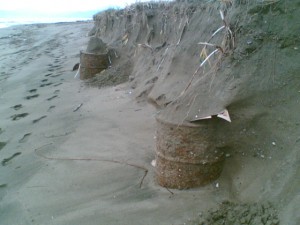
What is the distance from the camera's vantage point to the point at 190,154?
9.10ft

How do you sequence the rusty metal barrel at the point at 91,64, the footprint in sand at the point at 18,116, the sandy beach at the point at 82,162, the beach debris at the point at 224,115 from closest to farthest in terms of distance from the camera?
1. the beach debris at the point at 224,115
2. the sandy beach at the point at 82,162
3. the footprint in sand at the point at 18,116
4. the rusty metal barrel at the point at 91,64

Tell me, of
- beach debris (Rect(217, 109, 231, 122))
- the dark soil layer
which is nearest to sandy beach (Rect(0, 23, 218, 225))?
the dark soil layer

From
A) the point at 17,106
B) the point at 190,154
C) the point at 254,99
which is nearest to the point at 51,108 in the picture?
the point at 17,106

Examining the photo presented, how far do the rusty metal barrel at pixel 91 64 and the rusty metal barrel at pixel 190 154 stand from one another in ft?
14.9

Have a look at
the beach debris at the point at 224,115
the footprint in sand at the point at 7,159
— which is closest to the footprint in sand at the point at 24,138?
the footprint in sand at the point at 7,159

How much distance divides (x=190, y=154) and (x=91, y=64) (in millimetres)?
4860

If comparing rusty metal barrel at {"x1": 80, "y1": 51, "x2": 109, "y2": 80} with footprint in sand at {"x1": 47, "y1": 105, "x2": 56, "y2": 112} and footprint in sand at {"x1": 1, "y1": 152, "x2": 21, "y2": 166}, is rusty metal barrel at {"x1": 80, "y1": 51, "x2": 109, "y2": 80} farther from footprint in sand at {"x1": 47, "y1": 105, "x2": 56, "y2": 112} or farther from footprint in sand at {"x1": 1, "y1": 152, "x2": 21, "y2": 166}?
footprint in sand at {"x1": 1, "y1": 152, "x2": 21, "y2": 166}

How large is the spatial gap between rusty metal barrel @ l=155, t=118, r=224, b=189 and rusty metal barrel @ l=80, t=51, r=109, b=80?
4.53 meters

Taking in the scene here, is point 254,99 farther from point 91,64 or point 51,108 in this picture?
point 91,64

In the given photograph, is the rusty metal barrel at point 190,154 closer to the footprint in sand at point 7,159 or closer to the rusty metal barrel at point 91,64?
the footprint in sand at point 7,159

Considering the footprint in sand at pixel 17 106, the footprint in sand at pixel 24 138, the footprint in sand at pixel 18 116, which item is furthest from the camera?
the footprint in sand at pixel 17 106

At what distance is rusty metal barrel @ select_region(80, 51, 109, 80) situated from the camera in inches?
283

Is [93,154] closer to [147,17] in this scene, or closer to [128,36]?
[147,17]

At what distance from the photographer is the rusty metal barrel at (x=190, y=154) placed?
2.74 metres
